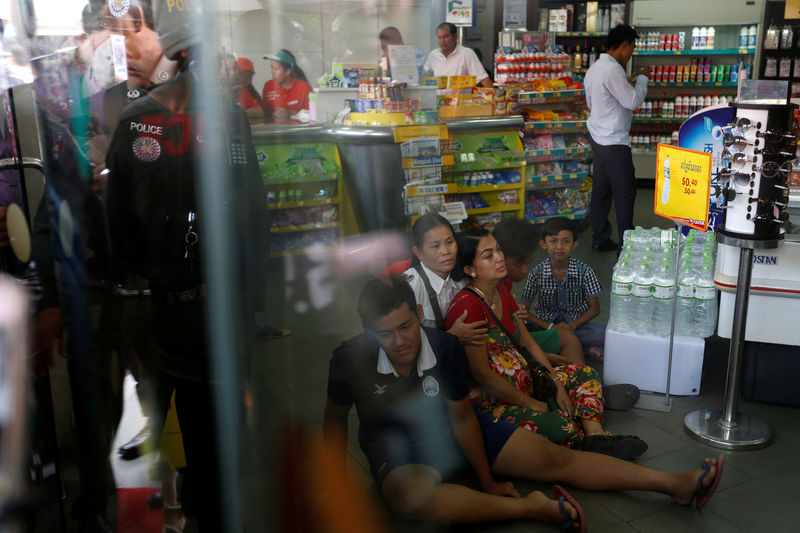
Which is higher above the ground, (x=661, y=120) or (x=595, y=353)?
(x=661, y=120)

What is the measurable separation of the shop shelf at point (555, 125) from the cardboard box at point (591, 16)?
307 cm

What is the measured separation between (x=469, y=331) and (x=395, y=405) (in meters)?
0.91

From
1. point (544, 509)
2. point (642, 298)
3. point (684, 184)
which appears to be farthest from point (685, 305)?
point (544, 509)

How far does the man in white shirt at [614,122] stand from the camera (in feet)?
18.0

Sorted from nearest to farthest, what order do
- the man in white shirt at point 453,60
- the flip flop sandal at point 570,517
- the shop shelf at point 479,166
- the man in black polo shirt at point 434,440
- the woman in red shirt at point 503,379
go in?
the man in black polo shirt at point 434,440, the flip flop sandal at point 570,517, the woman in red shirt at point 503,379, the shop shelf at point 479,166, the man in white shirt at point 453,60

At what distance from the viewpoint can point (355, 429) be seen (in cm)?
148

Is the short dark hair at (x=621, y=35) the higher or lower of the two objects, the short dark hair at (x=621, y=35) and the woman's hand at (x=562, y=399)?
the higher

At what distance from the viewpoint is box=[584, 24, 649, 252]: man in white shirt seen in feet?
18.0

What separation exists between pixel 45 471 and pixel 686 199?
2.48 meters

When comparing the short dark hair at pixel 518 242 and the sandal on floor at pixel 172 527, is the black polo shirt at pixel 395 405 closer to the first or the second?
the sandal on floor at pixel 172 527

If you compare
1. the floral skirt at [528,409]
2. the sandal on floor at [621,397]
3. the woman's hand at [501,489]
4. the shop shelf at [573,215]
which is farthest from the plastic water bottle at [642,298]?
the shop shelf at [573,215]

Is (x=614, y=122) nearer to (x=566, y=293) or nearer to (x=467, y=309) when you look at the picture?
(x=566, y=293)

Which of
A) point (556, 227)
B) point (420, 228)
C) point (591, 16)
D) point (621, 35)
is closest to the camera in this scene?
point (420, 228)

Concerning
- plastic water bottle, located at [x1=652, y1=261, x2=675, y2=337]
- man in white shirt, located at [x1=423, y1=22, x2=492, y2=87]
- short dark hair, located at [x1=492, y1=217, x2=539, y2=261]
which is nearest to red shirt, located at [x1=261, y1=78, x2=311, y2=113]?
short dark hair, located at [x1=492, y1=217, x2=539, y2=261]
